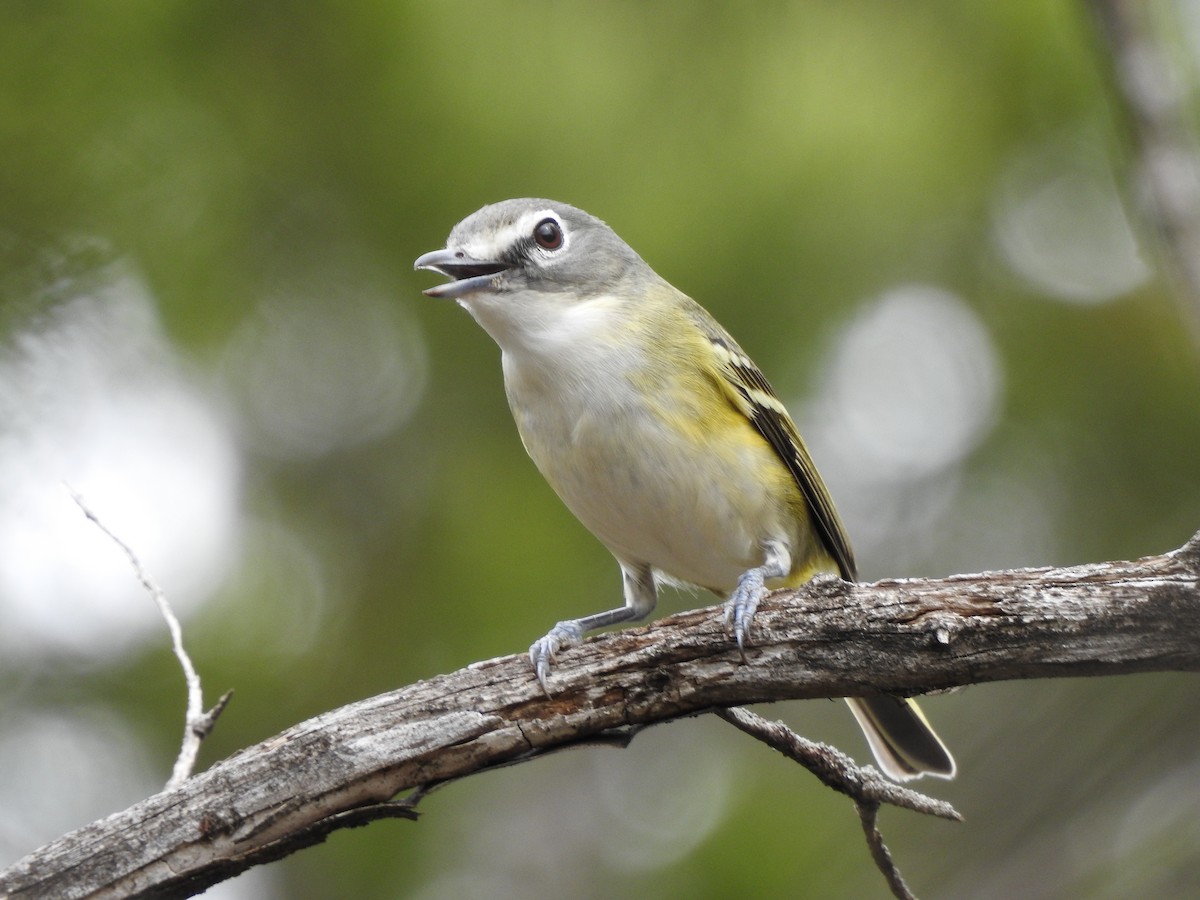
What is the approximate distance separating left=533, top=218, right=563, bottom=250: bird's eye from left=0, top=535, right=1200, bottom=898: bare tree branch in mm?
1173

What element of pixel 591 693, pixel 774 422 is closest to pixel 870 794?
pixel 591 693

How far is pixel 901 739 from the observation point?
3322mm

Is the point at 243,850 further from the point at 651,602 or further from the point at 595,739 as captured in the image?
the point at 651,602

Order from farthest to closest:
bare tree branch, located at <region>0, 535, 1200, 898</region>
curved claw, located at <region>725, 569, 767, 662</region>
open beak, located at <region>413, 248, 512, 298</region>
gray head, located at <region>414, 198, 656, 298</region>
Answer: gray head, located at <region>414, 198, 656, 298</region>
open beak, located at <region>413, 248, 512, 298</region>
curved claw, located at <region>725, 569, 767, 662</region>
bare tree branch, located at <region>0, 535, 1200, 898</region>

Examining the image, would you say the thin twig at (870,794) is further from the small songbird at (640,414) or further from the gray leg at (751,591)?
the small songbird at (640,414)

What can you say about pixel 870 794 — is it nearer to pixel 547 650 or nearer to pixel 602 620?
pixel 547 650

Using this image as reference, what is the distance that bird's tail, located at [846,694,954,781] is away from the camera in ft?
10.7

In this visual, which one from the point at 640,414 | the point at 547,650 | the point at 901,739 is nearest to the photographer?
the point at 547,650

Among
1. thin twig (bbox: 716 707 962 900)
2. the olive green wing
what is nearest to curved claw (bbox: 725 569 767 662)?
thin twig (bbox: 716 707 962 900)

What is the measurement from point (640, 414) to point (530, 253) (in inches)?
21.3

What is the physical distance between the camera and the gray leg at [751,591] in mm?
2348

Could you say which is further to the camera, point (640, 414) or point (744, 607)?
point (640, 414)

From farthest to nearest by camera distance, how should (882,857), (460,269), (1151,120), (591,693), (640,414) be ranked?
(640,414), (460,269), (591,693), (882,857), (1151,120)

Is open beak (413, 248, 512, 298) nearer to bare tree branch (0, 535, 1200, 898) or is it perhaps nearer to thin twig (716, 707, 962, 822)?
bare tree branch (0, 535, 1200, 898)
